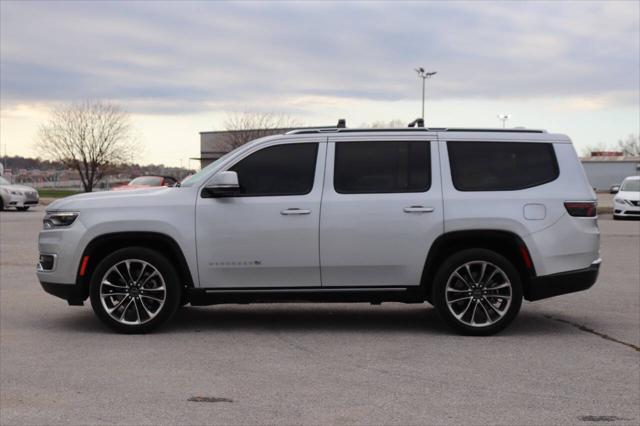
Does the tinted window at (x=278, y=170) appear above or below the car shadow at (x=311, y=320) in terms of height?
above

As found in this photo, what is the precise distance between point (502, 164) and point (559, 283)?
4.02ft

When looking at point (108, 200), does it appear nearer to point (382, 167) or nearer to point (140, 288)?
point (140, 288)

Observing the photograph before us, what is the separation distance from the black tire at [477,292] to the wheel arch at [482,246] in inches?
4.3

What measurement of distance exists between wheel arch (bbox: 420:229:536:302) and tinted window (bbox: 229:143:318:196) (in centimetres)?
132

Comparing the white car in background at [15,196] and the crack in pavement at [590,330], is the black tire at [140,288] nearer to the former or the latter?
the crack in pavement at [590,330]

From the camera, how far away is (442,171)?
7449 millimetres

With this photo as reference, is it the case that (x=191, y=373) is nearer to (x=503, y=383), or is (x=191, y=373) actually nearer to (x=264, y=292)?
(x=264, y=292)

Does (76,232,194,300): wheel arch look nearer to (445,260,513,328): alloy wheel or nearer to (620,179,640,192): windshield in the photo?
(445,260,513,328): alloy wheel

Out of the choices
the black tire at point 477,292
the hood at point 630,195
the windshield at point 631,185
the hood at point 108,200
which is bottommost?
the black tire at point 477,292

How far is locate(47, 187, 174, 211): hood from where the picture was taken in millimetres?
7393

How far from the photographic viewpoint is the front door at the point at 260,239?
23.9 feet

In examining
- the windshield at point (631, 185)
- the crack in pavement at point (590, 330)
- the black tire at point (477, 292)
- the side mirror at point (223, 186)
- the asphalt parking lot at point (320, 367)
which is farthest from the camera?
the windshield at point (631, 185)

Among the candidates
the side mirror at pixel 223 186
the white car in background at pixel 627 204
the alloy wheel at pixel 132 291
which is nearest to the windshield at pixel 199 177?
the side mirror at pixel 223 186

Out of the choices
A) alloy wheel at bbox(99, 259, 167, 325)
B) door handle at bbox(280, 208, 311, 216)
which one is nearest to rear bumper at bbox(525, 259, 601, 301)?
door handle at bbox(280, 208, 311, 216)
